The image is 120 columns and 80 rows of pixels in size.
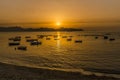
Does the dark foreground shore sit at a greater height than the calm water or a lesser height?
greater

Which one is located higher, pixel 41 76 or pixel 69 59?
pixel 41 76

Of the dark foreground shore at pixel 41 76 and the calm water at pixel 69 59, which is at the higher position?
the dark foreground shore at pixel 41 76

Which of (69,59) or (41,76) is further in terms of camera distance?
(69,59)

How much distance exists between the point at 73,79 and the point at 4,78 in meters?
7.01

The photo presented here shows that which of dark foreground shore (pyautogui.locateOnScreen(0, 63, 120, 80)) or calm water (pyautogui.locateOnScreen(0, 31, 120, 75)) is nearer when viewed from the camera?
dark foreground shore (pyautogui.locateOnScreen(0, 63, 120, 80))

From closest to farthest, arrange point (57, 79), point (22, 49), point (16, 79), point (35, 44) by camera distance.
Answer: point (16, 79) → point (57, 79) → point (22, 49) → point (35, 44)

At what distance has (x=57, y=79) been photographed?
79.0ft

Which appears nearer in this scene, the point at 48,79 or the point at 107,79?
the point at 48,79

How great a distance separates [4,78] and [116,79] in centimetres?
1205

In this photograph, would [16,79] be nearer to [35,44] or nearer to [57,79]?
[57,79]

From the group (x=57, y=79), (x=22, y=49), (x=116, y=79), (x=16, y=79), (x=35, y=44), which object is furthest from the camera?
(x=35, y=44)

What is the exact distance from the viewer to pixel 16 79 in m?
22.6

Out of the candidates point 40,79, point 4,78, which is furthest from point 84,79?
point 4,78

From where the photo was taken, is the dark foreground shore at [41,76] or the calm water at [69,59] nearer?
the dark foreground shore at [41,76]
